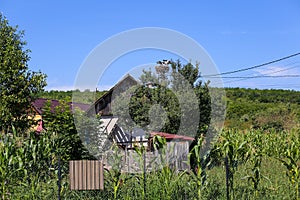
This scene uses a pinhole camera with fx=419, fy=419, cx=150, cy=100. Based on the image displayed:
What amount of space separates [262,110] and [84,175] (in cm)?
2956

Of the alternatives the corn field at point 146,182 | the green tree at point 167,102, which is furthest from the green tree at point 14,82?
the corn field at point 146,182

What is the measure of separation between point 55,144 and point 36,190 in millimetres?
1932

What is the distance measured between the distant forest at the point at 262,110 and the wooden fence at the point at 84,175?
12.9m

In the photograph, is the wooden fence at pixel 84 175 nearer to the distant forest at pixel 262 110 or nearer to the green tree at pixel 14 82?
the green tree at pixel 14 82

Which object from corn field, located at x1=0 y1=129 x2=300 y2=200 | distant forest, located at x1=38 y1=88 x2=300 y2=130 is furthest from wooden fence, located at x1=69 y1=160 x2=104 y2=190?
distant forest, located at x1=38 y1=88 x2=300 y2=130

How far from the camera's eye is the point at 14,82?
43.6ft

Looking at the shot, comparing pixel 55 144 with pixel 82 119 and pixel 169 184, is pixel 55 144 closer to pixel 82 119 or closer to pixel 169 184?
pixel 82 119

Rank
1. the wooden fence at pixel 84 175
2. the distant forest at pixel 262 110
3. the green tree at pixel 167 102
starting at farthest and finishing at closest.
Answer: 1. the distant forest at pixel 262 110
2. the green tree at pixel 167 102
3. the wooden fence at pixel 84 175

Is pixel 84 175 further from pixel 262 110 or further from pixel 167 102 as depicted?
pixel 262 110

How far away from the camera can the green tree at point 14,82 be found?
42.6ft

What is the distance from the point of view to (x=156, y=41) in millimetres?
10047

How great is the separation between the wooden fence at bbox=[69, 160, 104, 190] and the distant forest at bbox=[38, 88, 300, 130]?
1293 cm

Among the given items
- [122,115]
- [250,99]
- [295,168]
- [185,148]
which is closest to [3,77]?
[122,115]

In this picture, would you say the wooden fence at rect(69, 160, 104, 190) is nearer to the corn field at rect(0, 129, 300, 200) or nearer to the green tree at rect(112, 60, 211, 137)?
the corn field at rect(0, 129, 300, 200)
